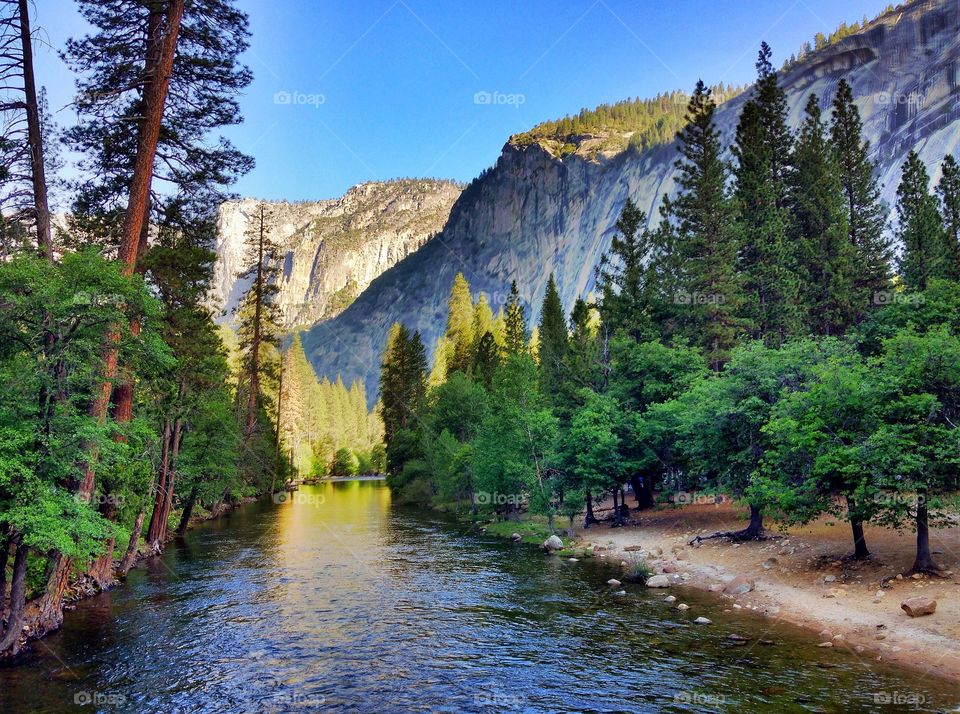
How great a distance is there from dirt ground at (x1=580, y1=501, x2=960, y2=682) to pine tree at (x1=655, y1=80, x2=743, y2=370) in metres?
13.5

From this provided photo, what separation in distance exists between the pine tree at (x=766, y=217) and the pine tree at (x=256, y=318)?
40.0 metres

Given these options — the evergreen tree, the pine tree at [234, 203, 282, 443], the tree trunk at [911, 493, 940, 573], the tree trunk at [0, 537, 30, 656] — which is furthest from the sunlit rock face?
the tree trunk at [0, 537, 30, 656]

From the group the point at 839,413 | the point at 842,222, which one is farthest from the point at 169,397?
the point at 842,222

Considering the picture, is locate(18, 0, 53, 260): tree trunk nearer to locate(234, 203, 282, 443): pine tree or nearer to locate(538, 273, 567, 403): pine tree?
locate(234, 203, 282, 443): pine tree

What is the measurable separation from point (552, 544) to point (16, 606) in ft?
78.4

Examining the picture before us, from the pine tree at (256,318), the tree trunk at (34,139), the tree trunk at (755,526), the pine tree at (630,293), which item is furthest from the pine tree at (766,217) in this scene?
the pine tree at (256,318)

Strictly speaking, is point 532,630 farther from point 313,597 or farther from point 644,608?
point 313,597

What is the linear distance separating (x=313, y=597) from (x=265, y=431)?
4686cm

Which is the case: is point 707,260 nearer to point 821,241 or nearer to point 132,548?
point 821,241

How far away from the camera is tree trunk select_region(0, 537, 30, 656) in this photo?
14.5 m

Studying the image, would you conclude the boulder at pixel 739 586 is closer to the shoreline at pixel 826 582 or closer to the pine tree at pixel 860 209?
the shoreline at pixel 826 582

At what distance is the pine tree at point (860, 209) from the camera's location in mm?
42125

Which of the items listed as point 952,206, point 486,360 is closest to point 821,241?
point 952,206

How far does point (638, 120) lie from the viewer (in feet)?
586
